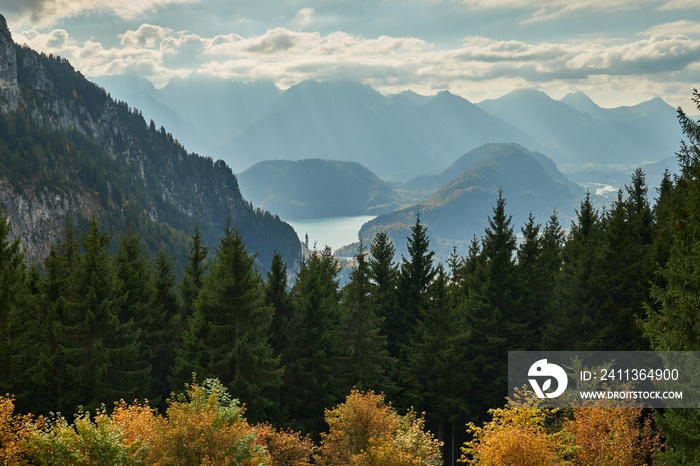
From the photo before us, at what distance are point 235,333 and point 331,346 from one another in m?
8.88

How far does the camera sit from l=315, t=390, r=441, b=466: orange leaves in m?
20.0

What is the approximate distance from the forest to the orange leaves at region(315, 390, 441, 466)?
0.32 feet

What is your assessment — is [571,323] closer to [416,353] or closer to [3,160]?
[416,353]

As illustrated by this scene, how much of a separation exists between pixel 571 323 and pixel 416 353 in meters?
11.2

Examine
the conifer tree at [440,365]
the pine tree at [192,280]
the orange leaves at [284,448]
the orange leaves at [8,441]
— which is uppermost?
the pine tree at [192,280]

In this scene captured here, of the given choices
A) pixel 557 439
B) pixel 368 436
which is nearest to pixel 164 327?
pixel 368 436

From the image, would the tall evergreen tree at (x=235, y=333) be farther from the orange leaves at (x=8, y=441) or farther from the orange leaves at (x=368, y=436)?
the orange leaves at (x=8, y=441)

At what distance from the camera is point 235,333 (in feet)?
98.9

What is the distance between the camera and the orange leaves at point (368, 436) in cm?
2002

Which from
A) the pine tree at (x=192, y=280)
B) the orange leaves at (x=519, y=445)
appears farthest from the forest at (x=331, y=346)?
the pine tree at (x=192, y=280)

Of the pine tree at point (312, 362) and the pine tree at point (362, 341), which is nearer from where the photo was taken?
the pine tree at point (362, 341)

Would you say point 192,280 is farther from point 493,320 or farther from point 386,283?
point 493,320

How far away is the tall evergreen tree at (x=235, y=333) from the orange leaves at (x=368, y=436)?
6.58 metres

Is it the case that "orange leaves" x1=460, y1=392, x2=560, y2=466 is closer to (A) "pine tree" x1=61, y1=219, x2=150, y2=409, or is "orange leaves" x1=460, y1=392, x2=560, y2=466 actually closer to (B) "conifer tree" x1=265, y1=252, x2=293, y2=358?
(B) "conifer tree" x1=265, y1=252, x2=293, y2=358
